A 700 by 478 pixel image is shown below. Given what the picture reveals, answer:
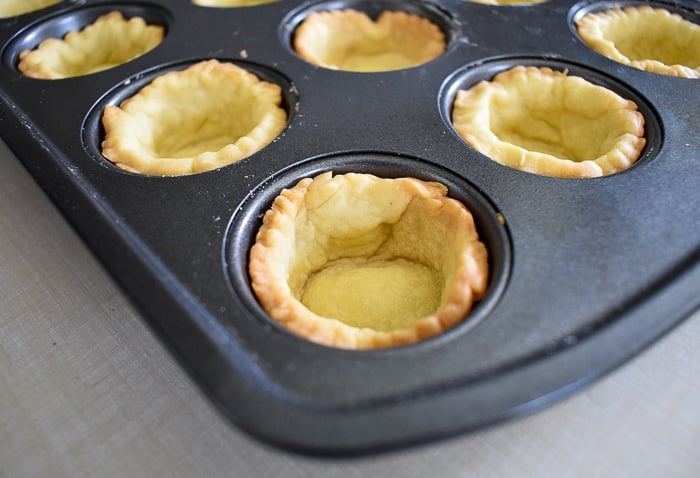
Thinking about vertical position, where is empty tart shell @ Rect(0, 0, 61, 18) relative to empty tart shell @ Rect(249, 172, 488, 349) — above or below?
above

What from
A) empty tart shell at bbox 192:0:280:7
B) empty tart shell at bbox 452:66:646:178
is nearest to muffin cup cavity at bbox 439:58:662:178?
empty tart shell at bbox 452:66:646:178

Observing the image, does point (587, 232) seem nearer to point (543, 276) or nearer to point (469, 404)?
point (543, 276)

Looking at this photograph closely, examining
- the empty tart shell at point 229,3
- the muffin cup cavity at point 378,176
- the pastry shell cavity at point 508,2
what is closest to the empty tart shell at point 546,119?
the muffin cup cavity at point 378,176

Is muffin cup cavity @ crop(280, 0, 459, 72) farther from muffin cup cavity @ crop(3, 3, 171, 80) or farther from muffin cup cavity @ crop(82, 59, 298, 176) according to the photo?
muffin cup cavity @ crop(3, 3, 171, 80)

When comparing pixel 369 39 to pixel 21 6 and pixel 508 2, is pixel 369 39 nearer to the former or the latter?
pixel 508 2

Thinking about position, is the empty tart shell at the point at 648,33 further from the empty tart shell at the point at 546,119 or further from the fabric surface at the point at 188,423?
the fabric surface at the point at 188,423
